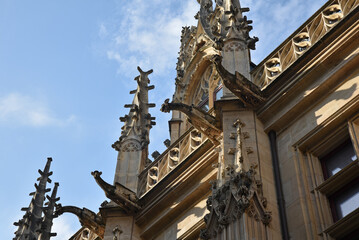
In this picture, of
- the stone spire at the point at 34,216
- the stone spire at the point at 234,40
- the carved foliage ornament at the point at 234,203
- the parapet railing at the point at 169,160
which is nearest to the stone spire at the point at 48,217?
the stone spire at the point at 34,216

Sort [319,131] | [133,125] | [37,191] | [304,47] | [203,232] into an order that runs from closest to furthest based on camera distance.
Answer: [203,232], [319,131], [304,47], [133,125], [37,191]

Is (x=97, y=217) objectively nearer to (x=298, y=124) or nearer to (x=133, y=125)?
(x=133, y=125)

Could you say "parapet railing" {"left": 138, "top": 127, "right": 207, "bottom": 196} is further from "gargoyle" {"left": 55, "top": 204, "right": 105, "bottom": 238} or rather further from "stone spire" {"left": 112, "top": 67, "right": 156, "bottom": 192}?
"gargoyle" {"left": 55, "top": 204, "right": 105, "bottom": 238}

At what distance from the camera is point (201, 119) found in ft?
41.8

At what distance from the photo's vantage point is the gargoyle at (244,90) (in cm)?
1224

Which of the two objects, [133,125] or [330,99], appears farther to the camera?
[133,125]

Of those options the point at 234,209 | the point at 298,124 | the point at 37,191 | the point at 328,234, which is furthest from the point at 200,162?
the point at 37,191

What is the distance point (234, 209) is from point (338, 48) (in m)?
3.43

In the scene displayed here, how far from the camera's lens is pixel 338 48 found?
11.5 m

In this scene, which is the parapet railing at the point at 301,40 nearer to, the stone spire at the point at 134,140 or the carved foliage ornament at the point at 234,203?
the carved foliage ornament at the point at 234,203

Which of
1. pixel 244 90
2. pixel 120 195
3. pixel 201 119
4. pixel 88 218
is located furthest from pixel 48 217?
pixel 244 90

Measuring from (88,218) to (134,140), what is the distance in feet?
7.21

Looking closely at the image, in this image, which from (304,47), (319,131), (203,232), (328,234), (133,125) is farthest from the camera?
(133,125)

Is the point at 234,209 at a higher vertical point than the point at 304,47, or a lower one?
lower
